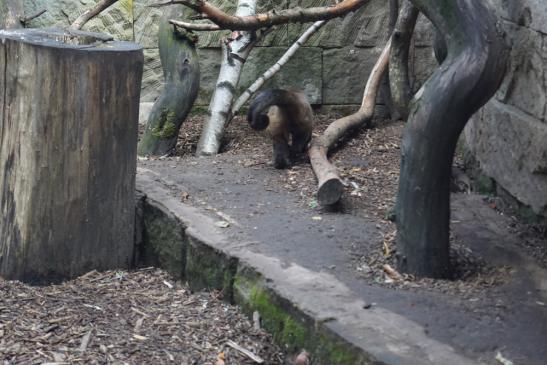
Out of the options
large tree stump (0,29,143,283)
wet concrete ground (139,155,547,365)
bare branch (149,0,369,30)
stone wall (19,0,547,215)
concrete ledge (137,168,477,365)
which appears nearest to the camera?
concrete ledge (137,168,477,365)

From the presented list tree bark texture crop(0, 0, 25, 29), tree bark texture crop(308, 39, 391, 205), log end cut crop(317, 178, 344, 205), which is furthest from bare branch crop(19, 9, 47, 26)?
log end cut crop(317, 178, 344, 205)

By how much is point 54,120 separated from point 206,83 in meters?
3.36

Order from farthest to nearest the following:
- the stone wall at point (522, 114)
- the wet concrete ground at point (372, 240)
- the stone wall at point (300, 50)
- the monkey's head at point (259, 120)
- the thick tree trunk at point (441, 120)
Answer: the stone wall at point (300, 50)
the monkey's head at point (259, 120)
the stone wall at point (522, 114)
the thick tree trunk at point (441, 120)
the wet concrete ground at point (372, 240)

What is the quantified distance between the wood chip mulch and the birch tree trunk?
252cm

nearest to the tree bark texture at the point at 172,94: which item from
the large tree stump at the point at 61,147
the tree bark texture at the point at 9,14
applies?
the tree bark texture at the point at 9,14

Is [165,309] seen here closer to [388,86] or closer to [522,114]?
[522,114]

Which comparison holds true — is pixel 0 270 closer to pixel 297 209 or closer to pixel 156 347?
pixel 156 347

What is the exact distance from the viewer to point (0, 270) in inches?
187

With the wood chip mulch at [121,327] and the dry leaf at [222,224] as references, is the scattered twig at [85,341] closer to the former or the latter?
the wood chip mulch at [121,327]

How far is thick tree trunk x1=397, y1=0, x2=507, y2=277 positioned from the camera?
3.80 metres

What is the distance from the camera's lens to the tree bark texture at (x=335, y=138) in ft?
16.9

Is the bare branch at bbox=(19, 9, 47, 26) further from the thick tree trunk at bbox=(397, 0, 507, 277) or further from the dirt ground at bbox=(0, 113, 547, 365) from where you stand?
the thick tree trunk at bbox=(397, 0, 507, 277)

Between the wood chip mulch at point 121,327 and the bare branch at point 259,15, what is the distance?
4.39 feet

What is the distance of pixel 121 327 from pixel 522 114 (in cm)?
244
